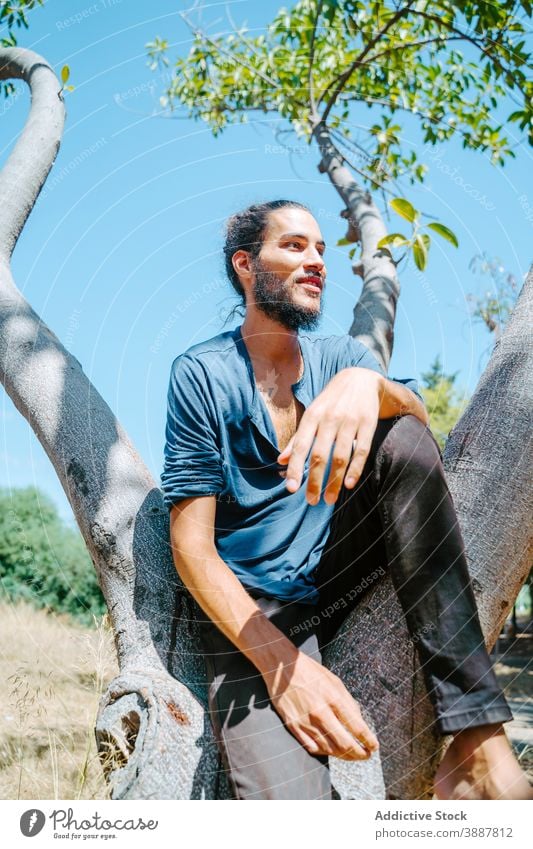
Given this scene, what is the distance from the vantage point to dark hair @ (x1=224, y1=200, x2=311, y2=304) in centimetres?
167

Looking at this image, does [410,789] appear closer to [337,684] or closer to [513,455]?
[337,684]

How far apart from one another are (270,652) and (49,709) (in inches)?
76.0

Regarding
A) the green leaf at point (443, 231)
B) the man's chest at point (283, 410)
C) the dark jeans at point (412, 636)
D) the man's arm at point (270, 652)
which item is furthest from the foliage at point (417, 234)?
the man's arm at point (270, 652)

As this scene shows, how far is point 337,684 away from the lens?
1.07 meters

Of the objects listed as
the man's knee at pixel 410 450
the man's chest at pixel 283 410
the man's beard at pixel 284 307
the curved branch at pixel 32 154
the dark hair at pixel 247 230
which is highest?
the curved branch at pixel 32 154

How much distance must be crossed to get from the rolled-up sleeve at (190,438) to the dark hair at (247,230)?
1.44ft

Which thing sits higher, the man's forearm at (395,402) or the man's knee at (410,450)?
the man's forearm at (395,402)

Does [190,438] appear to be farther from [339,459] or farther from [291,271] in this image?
[291,271]

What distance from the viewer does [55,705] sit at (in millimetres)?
2359

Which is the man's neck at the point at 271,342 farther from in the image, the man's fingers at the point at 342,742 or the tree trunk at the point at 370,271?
the man's fingers at the point at 342,742

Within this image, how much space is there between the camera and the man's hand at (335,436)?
3.31ft

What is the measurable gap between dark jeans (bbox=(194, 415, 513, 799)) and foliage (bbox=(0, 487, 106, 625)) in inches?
145

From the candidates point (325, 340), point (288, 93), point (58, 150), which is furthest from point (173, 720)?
point (288, 93)

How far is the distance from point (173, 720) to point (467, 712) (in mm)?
423
